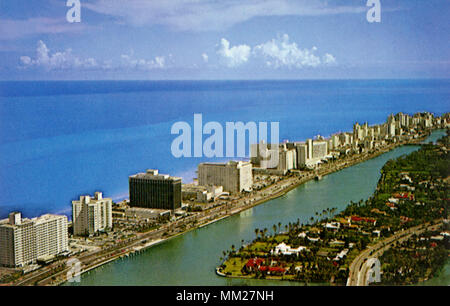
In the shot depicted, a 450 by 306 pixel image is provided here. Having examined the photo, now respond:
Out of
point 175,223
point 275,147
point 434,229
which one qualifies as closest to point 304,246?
point 434,229

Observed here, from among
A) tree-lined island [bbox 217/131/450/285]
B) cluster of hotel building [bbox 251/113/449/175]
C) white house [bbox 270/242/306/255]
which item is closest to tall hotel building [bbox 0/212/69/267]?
tree-lined island [bbox 217/131/450/285]

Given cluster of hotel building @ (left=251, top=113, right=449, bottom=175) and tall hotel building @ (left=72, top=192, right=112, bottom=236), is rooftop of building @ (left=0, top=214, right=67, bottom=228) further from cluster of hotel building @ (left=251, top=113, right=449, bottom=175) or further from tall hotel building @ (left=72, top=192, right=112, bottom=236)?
cluster of hotel building @ (left=251, top=113, right=449, bottom=175)

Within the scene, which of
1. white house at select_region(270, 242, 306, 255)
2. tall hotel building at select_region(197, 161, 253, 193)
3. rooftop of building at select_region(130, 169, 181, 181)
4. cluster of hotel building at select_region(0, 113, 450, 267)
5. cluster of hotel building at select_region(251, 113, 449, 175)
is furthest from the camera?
cluster of hotel building at select_region(251, 113, 449, 175)

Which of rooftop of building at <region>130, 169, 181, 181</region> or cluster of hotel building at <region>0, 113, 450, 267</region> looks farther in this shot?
rooftop of building at <region>130, 169, 181, 181</region>

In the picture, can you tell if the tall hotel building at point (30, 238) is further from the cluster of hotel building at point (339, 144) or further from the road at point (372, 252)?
the cluster of hotel building at point (339, 144)

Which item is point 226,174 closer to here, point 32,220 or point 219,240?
point 219,240

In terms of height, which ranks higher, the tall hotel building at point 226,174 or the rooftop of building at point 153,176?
the rooftop of building at point 153,176

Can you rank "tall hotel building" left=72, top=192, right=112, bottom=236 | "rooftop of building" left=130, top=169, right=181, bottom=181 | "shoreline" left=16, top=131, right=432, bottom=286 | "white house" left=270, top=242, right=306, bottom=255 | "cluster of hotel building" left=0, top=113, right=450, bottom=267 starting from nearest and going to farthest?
"shoreline" left=16, top=131, right=432, bottom=286
"cluster of hotel building" left=0, top=113, right=450, bottom=267
"white house" left=270, top=242, right=306, bottom=255
"tall hotel building" left=72, top=192, right=112, bottom=236
"rooftop of building" left=130, top=169, right=181, bottom=181

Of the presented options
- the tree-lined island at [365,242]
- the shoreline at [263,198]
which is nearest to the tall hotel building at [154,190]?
the shoreline at [263,198]
